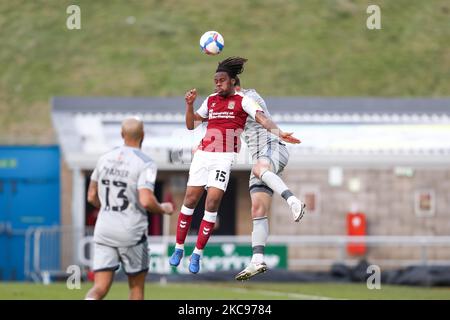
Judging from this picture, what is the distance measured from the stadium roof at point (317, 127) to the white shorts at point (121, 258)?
2179cm

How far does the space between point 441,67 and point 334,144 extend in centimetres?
4741

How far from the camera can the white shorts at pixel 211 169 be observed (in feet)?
50.0

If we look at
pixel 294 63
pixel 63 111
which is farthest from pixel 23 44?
pixel 63 111

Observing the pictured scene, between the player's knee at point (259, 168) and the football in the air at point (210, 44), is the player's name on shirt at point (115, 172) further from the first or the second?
the player's knee at point (259, 168)

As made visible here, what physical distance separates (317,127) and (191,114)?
22.5 m

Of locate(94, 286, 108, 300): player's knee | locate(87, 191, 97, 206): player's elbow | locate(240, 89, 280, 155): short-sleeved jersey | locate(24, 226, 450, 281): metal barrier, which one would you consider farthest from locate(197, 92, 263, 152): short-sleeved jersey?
locate(24, 226, 450, 281): metal barrier

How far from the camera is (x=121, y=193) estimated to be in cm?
1316

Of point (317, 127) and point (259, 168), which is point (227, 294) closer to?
point (259, 168)

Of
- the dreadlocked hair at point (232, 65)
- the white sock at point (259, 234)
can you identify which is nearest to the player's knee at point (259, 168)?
the white sock at point (259, 234)

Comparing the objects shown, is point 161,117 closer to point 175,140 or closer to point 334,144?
point 175,140

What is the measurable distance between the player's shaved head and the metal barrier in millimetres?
19349

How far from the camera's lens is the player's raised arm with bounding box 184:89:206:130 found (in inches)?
583

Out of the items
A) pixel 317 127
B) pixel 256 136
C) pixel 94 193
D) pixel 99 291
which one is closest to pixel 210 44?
pixel 256 136

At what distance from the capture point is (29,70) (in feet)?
257
